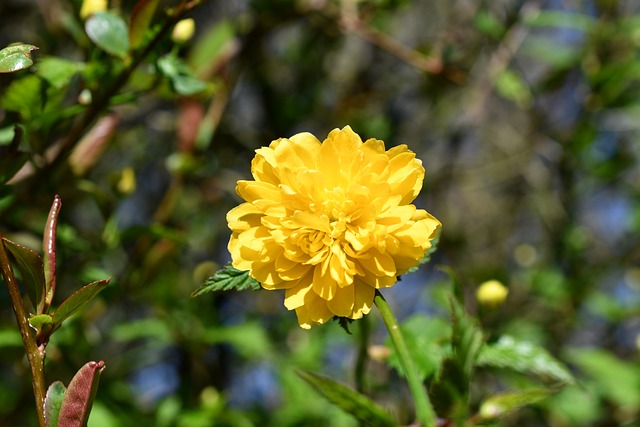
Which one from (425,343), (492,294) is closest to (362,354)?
(425,343)

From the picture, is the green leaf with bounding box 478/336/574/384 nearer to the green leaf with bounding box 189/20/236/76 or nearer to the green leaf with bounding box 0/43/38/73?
the green leaf with bounding box 0/43/38/73

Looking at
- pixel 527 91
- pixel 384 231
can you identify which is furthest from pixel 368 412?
pixel 527 91

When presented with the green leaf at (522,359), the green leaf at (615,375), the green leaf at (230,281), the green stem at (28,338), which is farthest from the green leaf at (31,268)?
the green leaf at (615,375)

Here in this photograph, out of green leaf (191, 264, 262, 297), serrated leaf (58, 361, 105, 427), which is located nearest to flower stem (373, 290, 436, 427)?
green leaf (191, 264, 262, 297)

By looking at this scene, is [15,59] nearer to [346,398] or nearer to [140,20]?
[140,20]

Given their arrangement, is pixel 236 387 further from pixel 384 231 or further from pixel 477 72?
pixel 384 231
